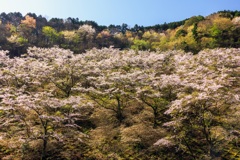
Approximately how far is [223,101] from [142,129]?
6.22 meters

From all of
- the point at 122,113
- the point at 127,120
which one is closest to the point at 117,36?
the point at 122,113

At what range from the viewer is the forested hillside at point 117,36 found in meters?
55.7

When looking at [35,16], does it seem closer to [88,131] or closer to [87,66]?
[87,66]

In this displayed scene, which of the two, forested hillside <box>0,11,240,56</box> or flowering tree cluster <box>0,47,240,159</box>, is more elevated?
forested hillside <box>0,11,240,56</box>

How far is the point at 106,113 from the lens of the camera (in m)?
21.2

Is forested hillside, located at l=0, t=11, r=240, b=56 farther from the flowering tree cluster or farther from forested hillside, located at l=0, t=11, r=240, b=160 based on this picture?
the flowering tree cluster

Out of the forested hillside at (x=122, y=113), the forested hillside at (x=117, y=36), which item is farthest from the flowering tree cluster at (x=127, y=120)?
the forested hillside at (x=117, y=36)

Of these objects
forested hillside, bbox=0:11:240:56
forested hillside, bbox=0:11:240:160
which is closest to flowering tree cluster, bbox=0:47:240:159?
forested hillside, bbox=0:11:240:160

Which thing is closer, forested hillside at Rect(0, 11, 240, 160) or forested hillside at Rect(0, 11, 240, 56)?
forested hillside at Rect(0, 11, 240, 160)

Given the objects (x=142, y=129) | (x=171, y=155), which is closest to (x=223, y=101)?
(x=171, y=155)

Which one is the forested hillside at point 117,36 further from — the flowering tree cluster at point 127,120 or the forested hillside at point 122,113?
the flowering tree cluster at point 127,120

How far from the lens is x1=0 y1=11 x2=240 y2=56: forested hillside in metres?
55.7

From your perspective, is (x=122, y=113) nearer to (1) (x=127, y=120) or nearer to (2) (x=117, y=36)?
(1) (x=127, y=120)

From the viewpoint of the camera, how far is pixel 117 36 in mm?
90438
